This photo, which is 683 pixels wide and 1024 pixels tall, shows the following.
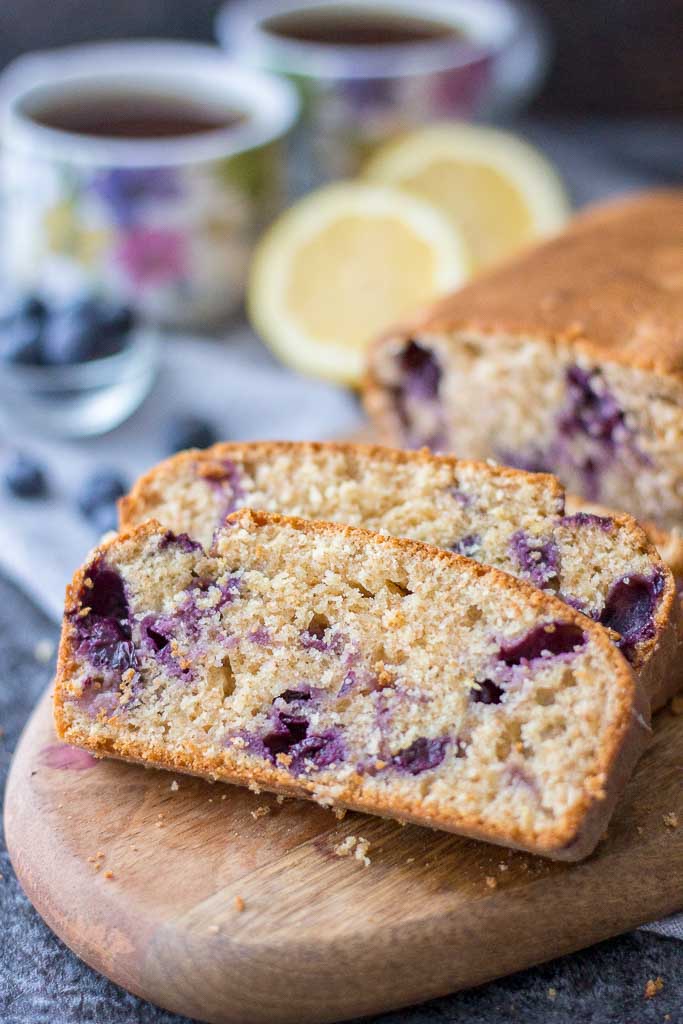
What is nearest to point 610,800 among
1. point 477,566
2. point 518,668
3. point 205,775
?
point 518,668

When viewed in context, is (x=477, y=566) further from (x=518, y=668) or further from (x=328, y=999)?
(x=328, y=999)

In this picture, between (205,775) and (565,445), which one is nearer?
(205,775)

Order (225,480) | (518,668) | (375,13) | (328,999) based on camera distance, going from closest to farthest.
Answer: (328,999)
(518,668)
(225,480)
(375,13)

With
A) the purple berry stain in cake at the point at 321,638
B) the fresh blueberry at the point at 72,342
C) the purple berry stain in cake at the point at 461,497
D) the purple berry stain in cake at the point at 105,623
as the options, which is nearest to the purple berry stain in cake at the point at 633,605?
the purple berry stain in cake at the point at 461,497

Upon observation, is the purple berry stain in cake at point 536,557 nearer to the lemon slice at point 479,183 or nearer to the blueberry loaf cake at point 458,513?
the blueberry loaf cake at point 458,513

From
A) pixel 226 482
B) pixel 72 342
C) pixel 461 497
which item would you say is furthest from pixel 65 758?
pixel 72 342

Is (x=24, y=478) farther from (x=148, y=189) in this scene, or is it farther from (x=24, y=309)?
(x=148, y=189)
